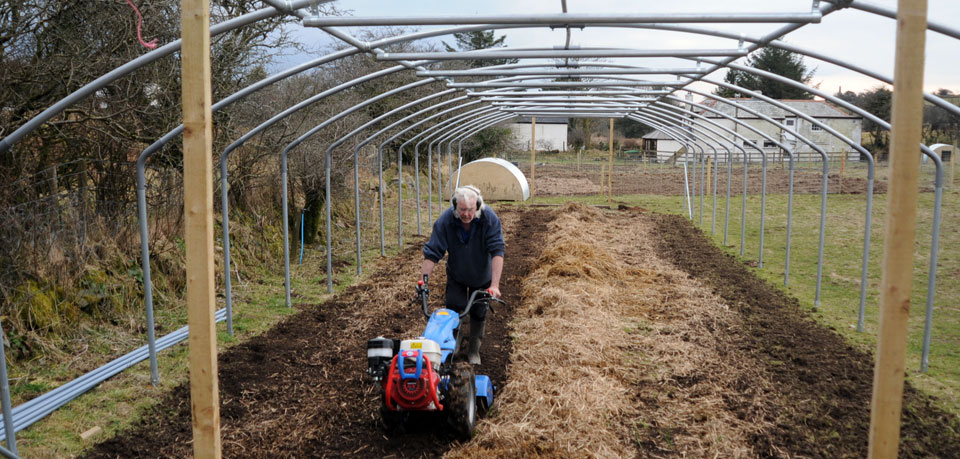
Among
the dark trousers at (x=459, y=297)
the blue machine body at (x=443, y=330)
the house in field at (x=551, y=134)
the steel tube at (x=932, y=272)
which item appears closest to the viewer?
the blue machine body at (x=443, y=330)

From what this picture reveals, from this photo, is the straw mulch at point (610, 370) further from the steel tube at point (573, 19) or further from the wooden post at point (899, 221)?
the steel tube at point (573, 19)

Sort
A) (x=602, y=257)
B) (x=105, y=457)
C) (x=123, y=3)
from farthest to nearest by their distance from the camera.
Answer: (x=602, y=257)
(x=123, y=3)
(x=105, y=457)

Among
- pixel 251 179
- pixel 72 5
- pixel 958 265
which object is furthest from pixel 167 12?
pixel 958 265

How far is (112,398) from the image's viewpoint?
5.55 meters

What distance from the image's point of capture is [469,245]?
5566 mm

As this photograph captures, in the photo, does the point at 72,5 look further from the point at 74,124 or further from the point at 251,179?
the point at 251,179

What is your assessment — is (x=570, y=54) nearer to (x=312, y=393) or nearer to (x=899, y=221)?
(x=312, y=393)

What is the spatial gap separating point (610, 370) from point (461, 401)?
7.31ft

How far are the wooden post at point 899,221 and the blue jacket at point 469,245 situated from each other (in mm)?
3429

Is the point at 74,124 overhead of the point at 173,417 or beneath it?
overhead

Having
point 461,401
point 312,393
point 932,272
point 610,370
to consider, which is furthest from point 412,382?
point 932,272

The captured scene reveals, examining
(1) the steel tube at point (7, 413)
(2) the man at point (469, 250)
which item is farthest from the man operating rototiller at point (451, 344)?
(1) the steel tube at point (7, 413)

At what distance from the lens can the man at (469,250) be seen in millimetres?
Result: 5473

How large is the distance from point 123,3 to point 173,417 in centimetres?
429
